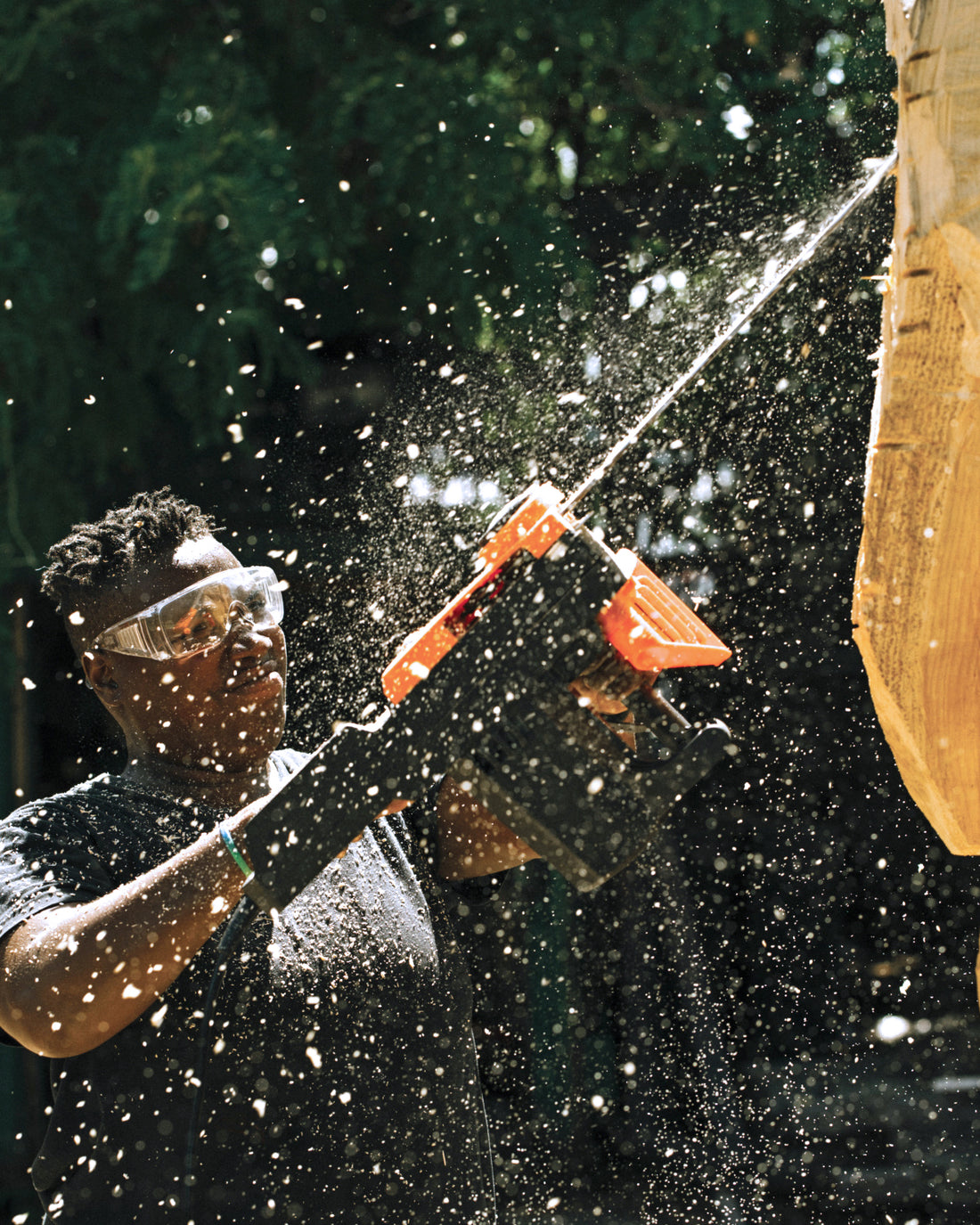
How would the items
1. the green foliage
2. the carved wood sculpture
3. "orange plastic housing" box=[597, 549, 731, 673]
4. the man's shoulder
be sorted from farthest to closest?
the green foliage < the man's shoulder < "orange plastic housing" box=[597, 549, 731, 673] < the carved wood sculpture

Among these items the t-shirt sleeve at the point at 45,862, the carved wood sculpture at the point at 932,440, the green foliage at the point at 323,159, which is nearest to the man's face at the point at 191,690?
the t-shirt sleeve at the point at 45,862

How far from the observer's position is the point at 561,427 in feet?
10.5

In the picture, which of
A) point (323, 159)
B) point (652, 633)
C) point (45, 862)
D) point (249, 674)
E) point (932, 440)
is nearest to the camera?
point (932, 440)

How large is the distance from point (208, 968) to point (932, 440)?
1.09 metres

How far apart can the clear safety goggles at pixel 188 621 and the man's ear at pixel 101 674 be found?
25 mm

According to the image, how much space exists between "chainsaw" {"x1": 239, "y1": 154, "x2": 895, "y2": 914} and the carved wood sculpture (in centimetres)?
23

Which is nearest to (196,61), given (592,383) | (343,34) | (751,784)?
(343,34)

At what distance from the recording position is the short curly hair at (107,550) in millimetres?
1640

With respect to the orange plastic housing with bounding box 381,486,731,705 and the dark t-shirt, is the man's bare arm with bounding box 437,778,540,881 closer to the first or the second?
the dark t-shirt

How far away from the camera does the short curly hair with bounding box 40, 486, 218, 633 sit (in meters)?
1.64

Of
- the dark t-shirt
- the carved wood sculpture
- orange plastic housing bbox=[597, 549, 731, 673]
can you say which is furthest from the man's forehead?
the carved wood sculpture

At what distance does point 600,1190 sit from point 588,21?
12.7 ft

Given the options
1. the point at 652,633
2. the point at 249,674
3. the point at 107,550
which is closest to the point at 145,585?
the point at 107,550

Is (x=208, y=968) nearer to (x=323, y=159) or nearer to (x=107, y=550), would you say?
(x=107, y=550)
